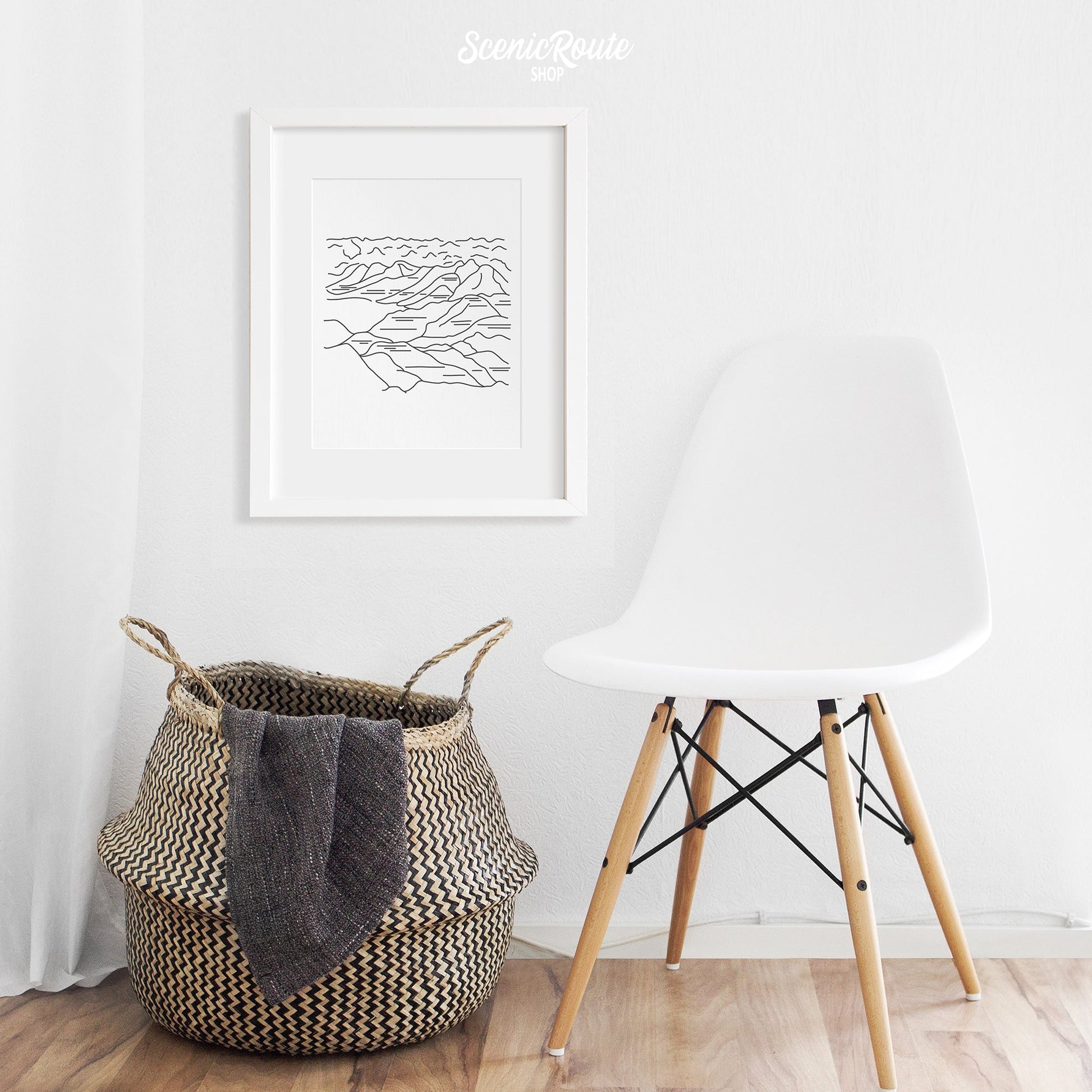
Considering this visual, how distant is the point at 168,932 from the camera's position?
1.21 m

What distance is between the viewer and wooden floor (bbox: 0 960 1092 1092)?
1.18 meters

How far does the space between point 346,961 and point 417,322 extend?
948mm

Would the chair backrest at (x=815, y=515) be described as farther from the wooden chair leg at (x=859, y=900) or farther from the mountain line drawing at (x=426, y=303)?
the mountain line drawing at (x=426, y=303)

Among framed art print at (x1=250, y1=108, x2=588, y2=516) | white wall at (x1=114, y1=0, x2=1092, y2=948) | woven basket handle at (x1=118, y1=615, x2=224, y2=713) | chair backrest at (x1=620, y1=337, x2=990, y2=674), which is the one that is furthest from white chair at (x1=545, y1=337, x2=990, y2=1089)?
woven basket handle at (x1=118, y1=615, x2=224, y2=713)

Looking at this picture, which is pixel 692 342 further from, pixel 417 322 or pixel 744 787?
pixel 744 787

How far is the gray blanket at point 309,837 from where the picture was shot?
1.13 metres

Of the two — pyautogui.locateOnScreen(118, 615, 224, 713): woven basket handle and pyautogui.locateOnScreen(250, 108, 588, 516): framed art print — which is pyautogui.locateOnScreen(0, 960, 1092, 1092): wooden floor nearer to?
pyautogui.locateOnScreen(118, 615, 224, 713): woven basket handle

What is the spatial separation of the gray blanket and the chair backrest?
0.43m

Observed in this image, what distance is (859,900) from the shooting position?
1127 millimetres

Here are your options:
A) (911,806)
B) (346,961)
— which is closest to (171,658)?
(346,961)

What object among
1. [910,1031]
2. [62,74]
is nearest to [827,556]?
[910,1031]

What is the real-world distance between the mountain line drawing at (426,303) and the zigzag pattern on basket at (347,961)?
59 cm

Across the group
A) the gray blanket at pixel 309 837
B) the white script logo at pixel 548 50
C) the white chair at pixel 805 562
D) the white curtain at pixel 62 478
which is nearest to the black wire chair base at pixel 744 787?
the white chair at pixel 805 562

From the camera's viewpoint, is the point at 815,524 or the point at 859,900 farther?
the point at 815,524
